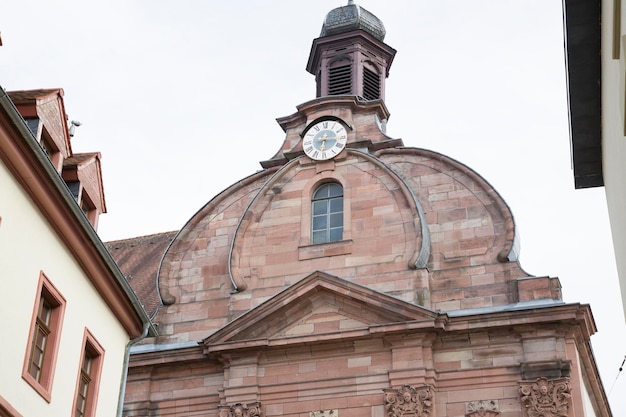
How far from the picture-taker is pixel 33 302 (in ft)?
44.7

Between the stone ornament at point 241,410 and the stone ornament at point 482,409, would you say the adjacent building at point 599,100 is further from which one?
the stone ornament at point 241,410

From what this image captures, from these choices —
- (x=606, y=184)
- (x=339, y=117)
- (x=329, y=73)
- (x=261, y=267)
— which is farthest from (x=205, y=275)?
(x=606, y=184)

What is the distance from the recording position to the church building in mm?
20469

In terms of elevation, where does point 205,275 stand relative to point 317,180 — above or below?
below

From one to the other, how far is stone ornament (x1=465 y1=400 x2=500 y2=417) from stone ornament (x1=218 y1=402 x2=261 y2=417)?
13.5 feet

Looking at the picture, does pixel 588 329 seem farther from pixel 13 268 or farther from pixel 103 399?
pixel 13 268

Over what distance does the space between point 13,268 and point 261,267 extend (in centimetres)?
1056

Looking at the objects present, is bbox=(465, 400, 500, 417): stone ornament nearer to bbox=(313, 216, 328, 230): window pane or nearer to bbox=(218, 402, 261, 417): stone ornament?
bbox=(218, 402, 261, 417): stone ornament

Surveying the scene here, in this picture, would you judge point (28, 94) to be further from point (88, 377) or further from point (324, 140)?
point (324, 140)

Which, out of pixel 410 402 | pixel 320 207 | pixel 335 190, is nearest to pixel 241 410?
pixel 410 402

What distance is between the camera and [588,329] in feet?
67.7

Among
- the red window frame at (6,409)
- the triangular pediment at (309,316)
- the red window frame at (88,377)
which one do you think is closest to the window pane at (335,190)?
the triangular pediment at (309,316)

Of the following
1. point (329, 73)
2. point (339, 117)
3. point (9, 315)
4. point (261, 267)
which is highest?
point (329, 73)

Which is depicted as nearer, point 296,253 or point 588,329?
point 588,329
